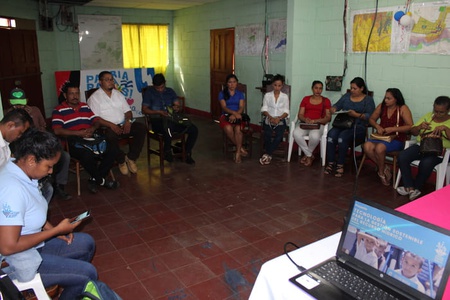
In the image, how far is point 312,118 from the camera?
15.7 ft

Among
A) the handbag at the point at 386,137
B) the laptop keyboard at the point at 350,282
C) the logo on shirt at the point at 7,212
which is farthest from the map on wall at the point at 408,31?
the logo on shirt at the point at 7,212

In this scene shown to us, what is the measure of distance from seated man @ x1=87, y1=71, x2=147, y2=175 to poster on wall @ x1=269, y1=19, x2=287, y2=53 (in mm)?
2639

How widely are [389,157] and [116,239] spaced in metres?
3.14

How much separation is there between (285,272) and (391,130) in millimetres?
3172

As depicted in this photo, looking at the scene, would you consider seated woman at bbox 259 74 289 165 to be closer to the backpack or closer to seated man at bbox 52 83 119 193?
seated man at bbox 52 83 119 193

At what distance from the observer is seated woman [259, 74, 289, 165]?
15.8 feet

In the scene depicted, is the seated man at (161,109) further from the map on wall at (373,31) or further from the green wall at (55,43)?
the green wall at (55,43)

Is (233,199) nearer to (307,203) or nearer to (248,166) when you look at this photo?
(307,203)

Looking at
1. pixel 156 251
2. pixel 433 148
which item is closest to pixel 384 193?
pixel 433 148

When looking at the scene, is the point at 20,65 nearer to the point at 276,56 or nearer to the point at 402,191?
the point at 276,56

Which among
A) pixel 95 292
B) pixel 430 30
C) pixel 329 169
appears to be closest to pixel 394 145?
pixel 329 169

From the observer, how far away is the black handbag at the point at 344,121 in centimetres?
434

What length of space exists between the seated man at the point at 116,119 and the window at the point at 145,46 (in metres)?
4.18

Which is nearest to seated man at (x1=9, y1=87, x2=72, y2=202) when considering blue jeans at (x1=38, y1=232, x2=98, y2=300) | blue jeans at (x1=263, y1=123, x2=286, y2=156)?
blue jeans at (x1=38, y1=232, x2=98, y2=300)
